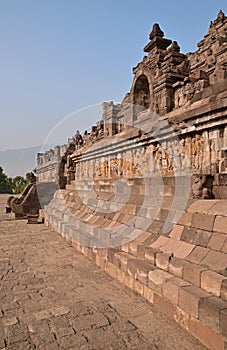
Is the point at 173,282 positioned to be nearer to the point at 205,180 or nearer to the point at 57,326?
the point at 57,326

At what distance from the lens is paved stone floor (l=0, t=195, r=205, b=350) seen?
2.84 metres

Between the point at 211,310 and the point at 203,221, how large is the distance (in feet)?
4.42

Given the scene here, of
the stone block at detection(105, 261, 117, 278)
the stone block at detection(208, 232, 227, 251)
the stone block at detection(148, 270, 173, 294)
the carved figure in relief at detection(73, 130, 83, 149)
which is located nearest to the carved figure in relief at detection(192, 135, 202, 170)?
the stone block at detection(208, 232, 227, 251)

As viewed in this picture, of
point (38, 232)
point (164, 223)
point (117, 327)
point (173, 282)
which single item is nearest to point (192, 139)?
point (164, 223)

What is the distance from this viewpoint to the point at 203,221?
375cm

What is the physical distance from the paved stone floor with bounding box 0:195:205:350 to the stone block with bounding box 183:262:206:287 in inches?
19.4

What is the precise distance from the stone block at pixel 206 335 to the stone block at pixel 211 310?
2.1 inches

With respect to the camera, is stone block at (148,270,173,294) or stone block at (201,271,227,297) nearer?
stone block at (201,271,227,297)

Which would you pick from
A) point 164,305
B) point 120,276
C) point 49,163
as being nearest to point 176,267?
point 164,305

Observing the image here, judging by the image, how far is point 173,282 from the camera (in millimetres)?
3234

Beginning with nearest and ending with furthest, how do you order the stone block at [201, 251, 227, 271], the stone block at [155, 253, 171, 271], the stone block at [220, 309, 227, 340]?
the stone block at [220, 309, 227, 340] → the stone block at [201, 251, 227, 271] → the stone block at [155, 253, 171, 271]

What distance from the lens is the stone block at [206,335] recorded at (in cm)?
251

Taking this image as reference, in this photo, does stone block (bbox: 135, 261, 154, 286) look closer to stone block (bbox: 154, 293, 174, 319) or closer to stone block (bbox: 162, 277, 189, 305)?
stone block (bbox: 154, 293, 174, 319)

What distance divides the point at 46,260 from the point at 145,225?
2.51 metres
